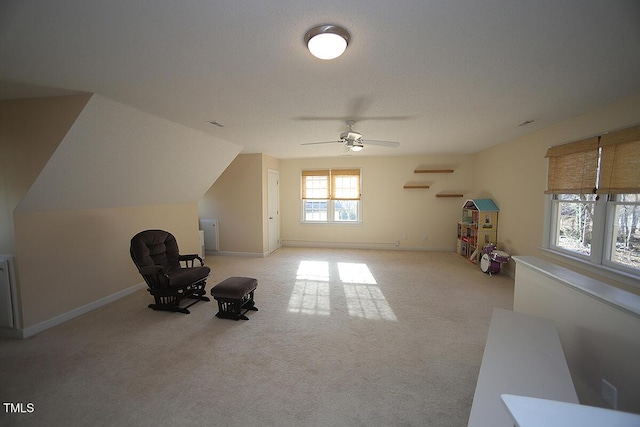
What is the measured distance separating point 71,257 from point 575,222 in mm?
6346

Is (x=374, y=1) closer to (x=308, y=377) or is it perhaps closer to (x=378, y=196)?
(x=308, y=377)

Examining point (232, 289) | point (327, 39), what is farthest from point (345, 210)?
point (327, 39)

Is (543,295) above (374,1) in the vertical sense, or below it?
below

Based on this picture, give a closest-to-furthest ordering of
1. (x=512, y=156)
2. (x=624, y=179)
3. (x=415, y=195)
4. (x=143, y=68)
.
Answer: (x=143, y=68) → (x=624, y=179) → (x=512, y=156) → (x=415, y=195)

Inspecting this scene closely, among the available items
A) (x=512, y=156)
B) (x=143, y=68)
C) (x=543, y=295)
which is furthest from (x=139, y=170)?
(x=512, y=156)

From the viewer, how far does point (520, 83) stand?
2.16 m

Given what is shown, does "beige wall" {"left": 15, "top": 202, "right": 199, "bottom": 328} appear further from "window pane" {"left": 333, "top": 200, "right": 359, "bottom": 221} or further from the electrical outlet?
the electrical outlet

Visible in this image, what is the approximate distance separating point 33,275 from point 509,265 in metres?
6.79

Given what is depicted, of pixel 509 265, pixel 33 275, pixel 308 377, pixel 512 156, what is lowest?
pixel 308 377

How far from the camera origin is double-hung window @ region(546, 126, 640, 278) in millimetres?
2521

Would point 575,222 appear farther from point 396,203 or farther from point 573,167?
point 396,203

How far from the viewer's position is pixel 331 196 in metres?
6.63

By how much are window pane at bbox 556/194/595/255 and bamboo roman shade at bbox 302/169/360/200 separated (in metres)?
3.90

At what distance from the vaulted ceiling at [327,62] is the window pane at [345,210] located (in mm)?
3706
